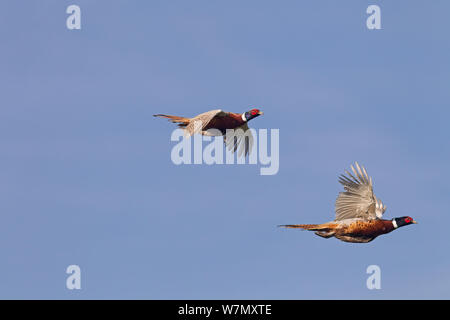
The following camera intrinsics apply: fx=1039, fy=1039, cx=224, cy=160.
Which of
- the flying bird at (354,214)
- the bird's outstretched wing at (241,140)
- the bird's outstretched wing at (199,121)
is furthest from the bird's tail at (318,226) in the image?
the bird's outstretched wing at (241,140)

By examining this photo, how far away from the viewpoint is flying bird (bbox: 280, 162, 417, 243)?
3506cm

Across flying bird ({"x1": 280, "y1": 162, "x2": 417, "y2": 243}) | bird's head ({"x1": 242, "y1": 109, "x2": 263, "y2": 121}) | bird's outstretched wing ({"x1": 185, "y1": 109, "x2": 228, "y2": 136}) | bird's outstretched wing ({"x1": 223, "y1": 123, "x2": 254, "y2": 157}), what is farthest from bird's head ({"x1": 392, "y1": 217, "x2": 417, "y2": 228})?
bird's outstretched wing ({"x1": 185, "y1": 109, "x2": 228, "y2": 136})

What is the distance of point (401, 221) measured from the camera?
3625 centimetres

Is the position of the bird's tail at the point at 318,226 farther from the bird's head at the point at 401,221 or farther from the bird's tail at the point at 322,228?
the bird's head at the point at 401,221

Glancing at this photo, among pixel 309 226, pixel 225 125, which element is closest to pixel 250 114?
pixel 225 125

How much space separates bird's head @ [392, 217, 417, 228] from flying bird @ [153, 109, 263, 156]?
6745 mm

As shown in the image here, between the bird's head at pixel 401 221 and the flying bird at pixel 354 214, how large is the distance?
2.40 ft

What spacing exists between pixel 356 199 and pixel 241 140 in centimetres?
642

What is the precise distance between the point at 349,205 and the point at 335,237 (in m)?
1.20

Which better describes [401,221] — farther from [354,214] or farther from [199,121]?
[199,121]

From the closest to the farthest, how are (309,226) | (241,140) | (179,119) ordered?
(309,226) → (179,119) → (241,140)

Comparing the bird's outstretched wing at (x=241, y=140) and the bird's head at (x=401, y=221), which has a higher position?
the bird's outstretched wing at (x=241, y=140)

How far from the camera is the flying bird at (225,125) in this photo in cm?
3650
